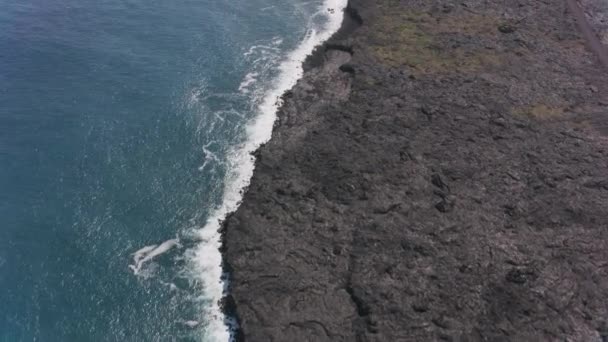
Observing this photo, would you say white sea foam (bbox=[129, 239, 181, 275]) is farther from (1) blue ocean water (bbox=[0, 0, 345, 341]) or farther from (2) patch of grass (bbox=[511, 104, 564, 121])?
(2) patch of grass (bbox=[511, 104, 564, 121])

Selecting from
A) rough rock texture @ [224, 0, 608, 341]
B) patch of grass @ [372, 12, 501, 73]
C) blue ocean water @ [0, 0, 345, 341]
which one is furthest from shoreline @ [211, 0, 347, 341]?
patch of grass @ [372, 12, 501, 73]

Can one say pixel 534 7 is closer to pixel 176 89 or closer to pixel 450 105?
pixel 450 105

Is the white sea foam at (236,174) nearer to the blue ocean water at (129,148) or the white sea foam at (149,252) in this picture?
the blue ocean water at (129,148)

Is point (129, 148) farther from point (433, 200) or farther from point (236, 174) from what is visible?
point (433, 200)

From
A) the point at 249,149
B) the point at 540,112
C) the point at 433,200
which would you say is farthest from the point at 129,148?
the point at 540,112

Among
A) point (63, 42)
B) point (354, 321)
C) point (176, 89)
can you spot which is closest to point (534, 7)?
point (176, 89)

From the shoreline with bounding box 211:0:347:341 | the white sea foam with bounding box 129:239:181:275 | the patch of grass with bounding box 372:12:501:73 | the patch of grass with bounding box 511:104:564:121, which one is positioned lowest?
the white sea foam with bounding box 129:239:181:275

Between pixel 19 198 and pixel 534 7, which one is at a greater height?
pixel 534 7
